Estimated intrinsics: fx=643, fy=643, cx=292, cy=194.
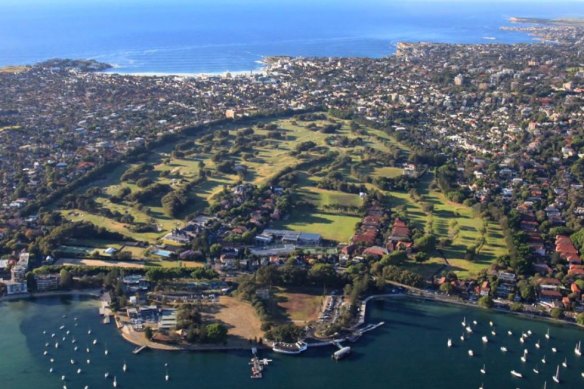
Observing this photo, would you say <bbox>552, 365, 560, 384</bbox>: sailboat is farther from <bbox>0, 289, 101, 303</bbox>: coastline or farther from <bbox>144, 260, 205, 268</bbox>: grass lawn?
<bbox>0, 289, 101, 303</bbox>: coastline

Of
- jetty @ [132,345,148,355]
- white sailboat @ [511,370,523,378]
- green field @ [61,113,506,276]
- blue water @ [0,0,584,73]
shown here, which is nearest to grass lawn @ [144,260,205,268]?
green field @ [61,113,506,276]

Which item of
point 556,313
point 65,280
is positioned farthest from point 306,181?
point 556,313

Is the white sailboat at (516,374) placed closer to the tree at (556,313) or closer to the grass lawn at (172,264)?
the tree at (556,313)

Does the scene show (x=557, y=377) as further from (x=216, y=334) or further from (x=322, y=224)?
(x=322, y=224)

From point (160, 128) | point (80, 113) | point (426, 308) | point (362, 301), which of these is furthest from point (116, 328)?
point (80, 113)

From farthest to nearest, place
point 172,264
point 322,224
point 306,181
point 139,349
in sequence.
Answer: point 306,181 → point 322,224 → point 172,264 → point 139,349

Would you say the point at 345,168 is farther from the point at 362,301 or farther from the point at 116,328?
the point at 116,328
